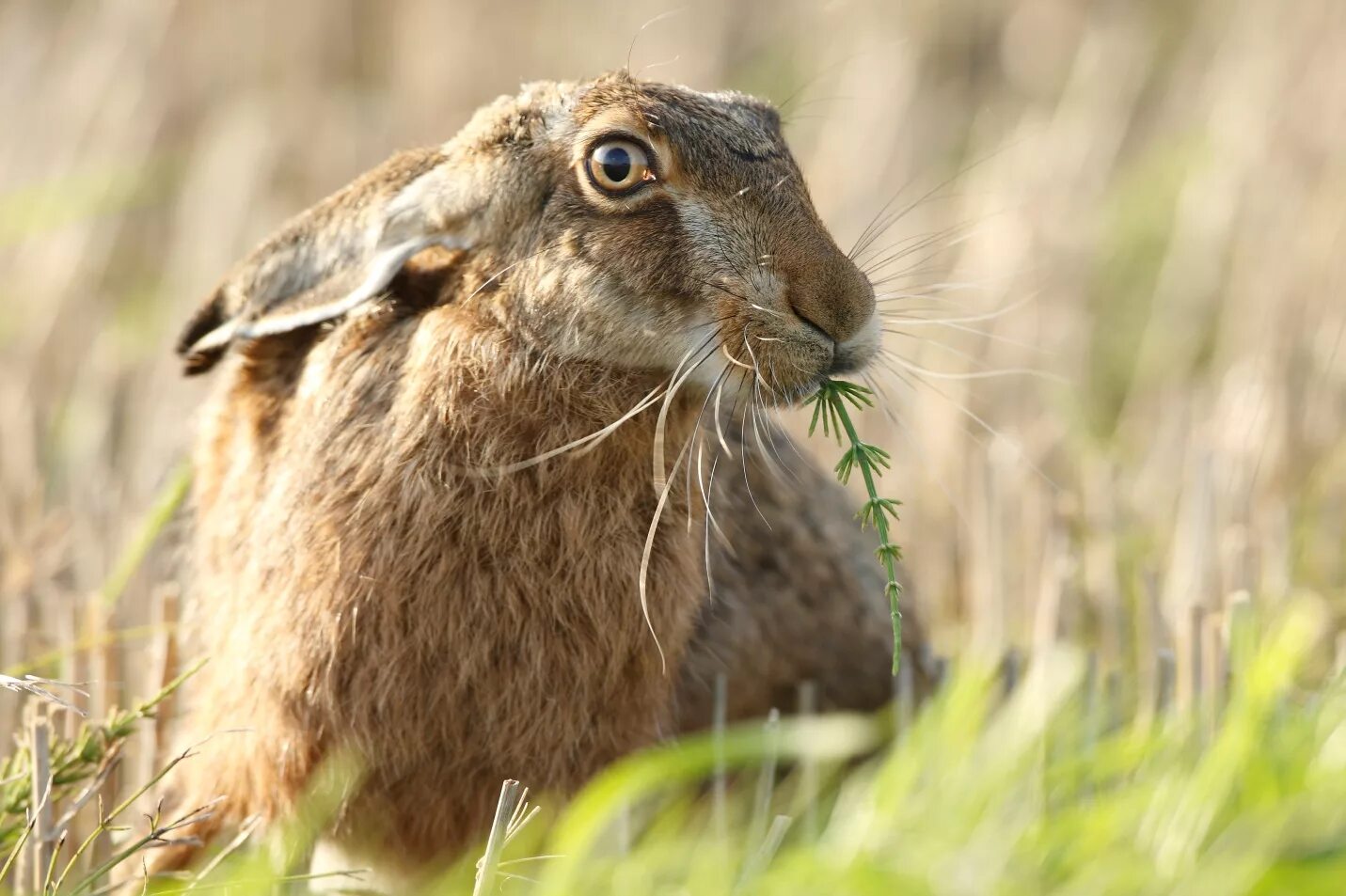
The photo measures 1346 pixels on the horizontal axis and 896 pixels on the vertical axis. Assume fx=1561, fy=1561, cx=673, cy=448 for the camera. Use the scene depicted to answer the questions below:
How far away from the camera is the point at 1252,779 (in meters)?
2.36

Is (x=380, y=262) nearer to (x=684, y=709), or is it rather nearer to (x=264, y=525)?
(x=264, y=525)

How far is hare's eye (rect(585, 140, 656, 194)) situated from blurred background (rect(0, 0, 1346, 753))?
510 mm

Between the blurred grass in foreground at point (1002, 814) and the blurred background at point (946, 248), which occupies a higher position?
the blurred background at point (946, 248)

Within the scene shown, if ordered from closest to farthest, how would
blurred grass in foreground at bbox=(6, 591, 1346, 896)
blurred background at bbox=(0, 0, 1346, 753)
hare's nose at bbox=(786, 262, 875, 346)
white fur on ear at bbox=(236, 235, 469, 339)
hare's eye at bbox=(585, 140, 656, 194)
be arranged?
blurred grass in foreground at bbox=(6, 591, 1346, 896)
hare's nose at bbox=(786, 262, 875, 346)
hare's eye at bbox=(585, 140, 656, 194)
white fur on ear at bbox=(236, 235, 469, 339)
blurred background at bbox=(0, 0, 1346, 753)

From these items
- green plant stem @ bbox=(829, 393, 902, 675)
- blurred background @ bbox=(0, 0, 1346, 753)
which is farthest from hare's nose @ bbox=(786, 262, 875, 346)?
blurred background @ bbox=(0, 0, 1346, 753)

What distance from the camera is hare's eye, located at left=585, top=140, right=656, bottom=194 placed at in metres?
2.66

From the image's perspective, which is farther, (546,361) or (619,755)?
(619,755)

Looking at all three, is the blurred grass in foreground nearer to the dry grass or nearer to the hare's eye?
the dry grass

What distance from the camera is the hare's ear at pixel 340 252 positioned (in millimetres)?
2838

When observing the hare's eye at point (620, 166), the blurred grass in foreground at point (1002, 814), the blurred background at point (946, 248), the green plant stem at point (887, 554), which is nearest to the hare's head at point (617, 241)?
the hare's eye at point (620, 166)

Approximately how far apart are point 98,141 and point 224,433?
3787mm

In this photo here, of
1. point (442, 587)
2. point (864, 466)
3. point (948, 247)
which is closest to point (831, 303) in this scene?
point (864, 466)

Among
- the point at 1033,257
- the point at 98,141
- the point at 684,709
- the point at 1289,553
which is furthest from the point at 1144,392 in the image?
the point at 98,141

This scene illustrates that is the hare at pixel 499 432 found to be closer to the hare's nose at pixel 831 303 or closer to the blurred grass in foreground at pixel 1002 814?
the hare's nose at pixel 831 303
